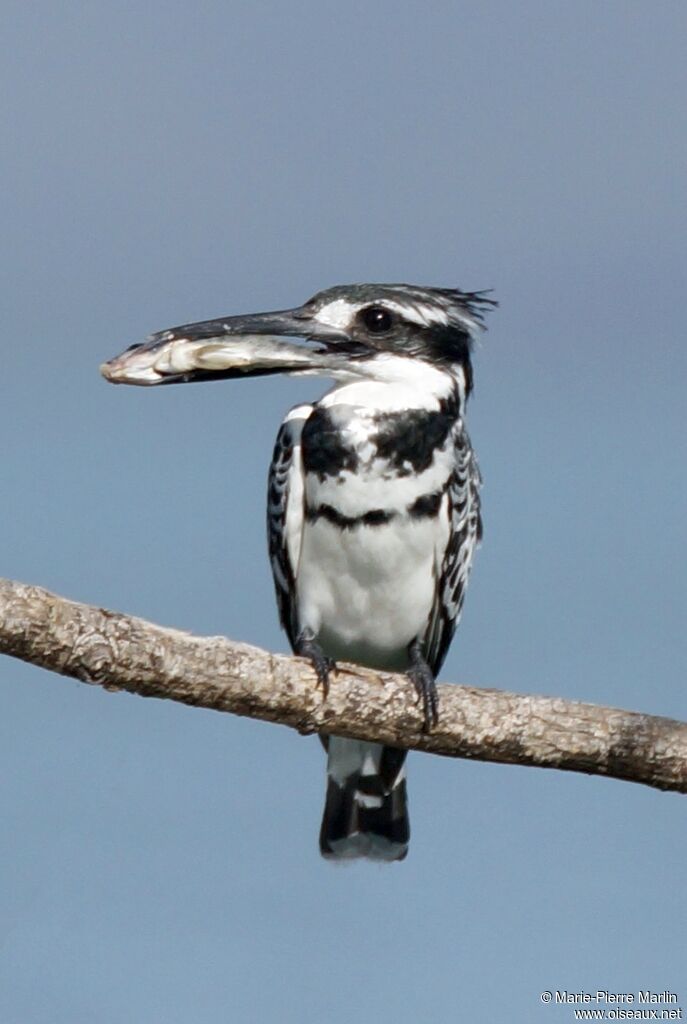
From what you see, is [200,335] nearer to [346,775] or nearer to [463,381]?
[463,381]

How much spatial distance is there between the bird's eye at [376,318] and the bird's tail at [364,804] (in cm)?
171

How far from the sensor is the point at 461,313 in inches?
233

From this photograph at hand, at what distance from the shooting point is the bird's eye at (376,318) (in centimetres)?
567

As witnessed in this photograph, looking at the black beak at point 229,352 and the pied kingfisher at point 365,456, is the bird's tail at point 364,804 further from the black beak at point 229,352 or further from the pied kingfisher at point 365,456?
the black beak at point 229,352

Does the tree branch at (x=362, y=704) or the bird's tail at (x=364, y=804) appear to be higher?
the bird's tail at (x=364, y=804)

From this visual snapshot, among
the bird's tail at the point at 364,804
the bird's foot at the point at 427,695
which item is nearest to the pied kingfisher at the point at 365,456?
the bird's foot at the point at 427,695

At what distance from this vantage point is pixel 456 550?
19.4 feet

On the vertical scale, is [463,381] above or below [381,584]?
above

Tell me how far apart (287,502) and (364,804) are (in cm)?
138

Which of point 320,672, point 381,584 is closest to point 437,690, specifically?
point 320,672

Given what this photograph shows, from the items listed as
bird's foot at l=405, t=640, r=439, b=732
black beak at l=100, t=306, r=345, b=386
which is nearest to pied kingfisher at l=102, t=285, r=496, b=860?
black beak at l=100, t=306, r=345, b=386

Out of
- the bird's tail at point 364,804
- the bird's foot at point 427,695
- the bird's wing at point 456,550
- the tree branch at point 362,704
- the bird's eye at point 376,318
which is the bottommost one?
the tree branch at point 362,704

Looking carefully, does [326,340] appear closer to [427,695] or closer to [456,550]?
[456,550]

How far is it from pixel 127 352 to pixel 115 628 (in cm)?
126
